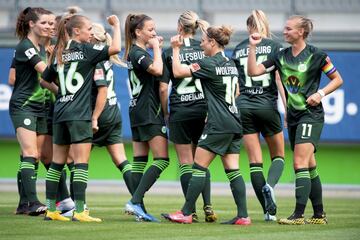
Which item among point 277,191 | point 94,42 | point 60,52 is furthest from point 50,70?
point 277,191

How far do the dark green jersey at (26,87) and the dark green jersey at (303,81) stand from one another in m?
2.96

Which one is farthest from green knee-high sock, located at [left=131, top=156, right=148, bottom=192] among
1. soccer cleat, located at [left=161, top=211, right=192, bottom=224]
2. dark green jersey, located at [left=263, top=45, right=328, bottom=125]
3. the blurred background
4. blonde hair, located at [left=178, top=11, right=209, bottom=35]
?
the blurred background

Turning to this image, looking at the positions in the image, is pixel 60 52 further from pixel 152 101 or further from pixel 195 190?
pixel 195 190

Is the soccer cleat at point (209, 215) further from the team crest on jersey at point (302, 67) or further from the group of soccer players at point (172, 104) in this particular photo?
the team crest on jersey at point (302, 67)

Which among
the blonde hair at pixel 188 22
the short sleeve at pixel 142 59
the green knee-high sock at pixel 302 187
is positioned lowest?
the green knee-high sock at pixel 302 187

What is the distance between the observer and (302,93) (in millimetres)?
10242

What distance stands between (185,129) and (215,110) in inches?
27.1

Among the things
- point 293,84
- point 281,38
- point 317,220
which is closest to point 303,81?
point 293,84

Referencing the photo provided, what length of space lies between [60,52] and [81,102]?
0.57m

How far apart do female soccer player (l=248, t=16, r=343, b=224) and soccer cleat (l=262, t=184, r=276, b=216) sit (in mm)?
337

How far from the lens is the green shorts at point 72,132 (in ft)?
33.4

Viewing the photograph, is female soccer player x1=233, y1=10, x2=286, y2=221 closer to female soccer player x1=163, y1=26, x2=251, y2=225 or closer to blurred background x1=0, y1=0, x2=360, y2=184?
female soccer player x1=163, y1=26, x2=251, y2=225

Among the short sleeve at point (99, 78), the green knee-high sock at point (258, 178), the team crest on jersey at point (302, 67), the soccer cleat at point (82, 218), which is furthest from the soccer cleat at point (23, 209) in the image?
the team crest on jersey at point (302, 67)

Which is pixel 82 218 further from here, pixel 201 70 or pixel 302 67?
pixel 302 67
